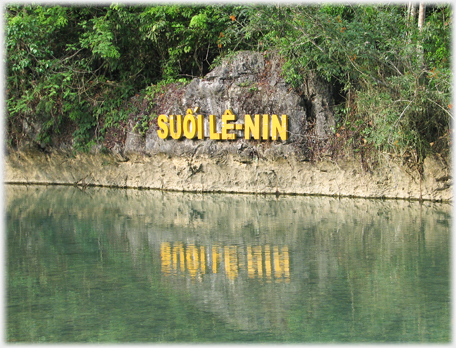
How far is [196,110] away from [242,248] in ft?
21.1

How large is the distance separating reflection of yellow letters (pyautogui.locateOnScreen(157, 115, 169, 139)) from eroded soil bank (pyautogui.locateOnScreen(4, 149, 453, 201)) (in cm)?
50

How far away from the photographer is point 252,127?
14.0m

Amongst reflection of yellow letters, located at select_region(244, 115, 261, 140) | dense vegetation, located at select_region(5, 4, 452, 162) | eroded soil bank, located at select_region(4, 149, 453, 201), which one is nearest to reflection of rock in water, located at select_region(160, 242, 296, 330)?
dense vegetation, located at select_region(5, 4, 452, 162)

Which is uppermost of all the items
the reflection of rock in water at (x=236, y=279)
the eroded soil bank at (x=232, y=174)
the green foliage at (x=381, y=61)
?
the green foliage at (x=381, y=61)

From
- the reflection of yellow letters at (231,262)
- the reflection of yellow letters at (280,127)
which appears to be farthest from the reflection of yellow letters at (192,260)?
the reflection of yellow letters at (280,127)

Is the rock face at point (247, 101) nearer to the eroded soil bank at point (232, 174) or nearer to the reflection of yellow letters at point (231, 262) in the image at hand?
the eroded soil bank at point (232, 174)

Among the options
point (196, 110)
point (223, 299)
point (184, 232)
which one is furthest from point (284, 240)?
point (196, 110)

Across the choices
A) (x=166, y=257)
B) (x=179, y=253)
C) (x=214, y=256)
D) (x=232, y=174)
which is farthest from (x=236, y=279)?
(x=232, y=174)

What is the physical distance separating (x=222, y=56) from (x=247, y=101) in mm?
1607

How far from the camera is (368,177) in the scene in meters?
13.3

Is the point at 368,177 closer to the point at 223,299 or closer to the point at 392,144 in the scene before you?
the point at 392,144

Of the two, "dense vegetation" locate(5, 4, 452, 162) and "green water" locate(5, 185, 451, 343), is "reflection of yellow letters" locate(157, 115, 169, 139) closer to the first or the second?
"dense vegetation" locate(5, 4, 452, 162)

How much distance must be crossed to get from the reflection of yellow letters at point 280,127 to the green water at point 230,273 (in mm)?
1800

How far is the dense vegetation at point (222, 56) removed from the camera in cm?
1198
